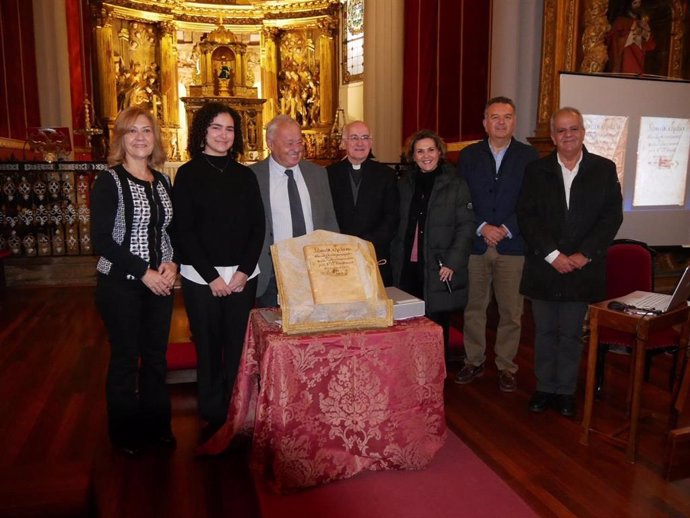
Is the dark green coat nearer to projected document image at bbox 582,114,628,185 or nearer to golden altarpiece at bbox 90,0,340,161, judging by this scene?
projected document image at bbox 582,114,628,185

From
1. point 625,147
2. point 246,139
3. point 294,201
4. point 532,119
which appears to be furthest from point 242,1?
point 294,201

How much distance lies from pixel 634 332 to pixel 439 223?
116 cm

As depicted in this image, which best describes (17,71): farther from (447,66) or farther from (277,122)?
(277,122)

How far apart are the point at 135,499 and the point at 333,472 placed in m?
0.82

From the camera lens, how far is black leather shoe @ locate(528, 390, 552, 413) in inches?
123

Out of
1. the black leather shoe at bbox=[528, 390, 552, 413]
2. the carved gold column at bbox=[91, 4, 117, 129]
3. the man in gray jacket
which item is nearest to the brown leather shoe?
the black leather shoe at bbox=[528, 390, 552, 413]

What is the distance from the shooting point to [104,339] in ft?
14.8

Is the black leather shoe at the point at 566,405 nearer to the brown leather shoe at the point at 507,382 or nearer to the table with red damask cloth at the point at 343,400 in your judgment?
the brown leather shoe at the point at 507,382

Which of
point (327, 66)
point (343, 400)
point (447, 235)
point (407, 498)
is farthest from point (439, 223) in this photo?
point (327, 66)

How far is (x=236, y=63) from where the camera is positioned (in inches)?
546

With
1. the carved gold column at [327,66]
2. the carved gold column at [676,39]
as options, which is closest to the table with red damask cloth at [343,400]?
the carved gold column at [676,39]

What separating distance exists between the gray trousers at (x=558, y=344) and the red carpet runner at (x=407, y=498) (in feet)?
2.96

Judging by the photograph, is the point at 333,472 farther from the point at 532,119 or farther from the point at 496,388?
the point at 532,119

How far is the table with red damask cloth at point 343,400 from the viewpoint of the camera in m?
2.02
